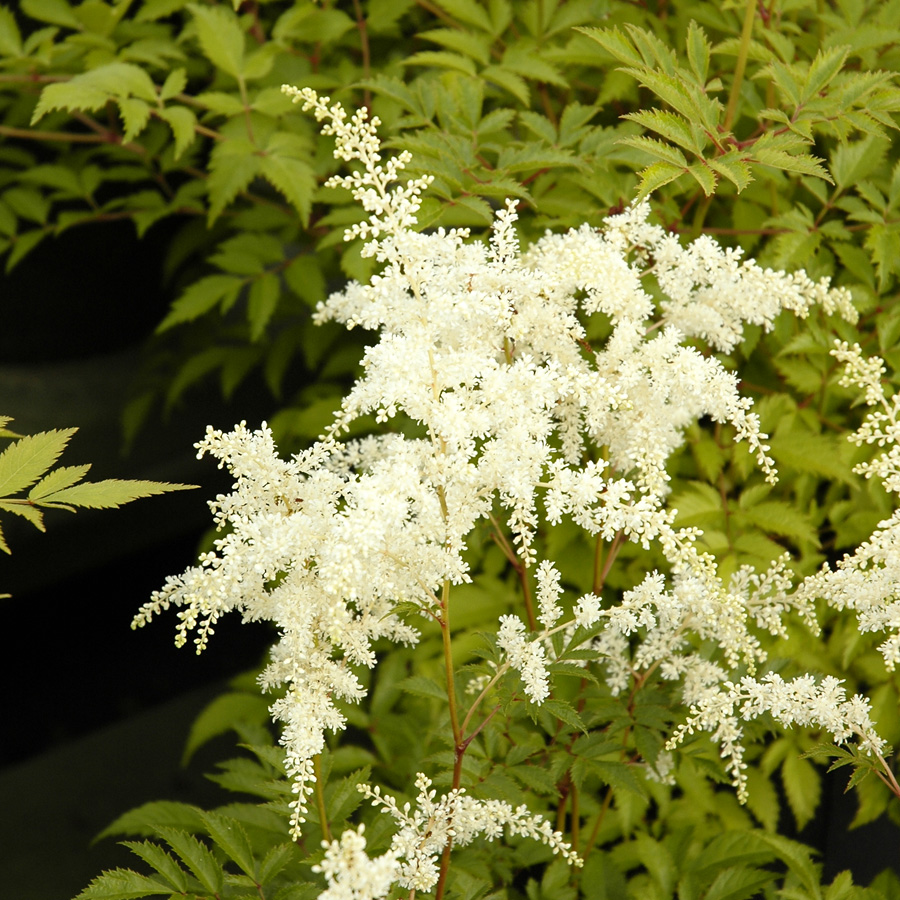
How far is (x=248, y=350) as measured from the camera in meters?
2.21

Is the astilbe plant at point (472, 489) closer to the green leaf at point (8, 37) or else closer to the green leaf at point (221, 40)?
the green leaf at point (221, 40)

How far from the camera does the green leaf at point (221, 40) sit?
169 centimetres

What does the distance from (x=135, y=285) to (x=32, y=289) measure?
315 millimetres

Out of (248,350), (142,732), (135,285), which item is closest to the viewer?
(248,350)

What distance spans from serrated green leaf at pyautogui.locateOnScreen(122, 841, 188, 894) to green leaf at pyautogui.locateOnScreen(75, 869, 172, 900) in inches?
0.4

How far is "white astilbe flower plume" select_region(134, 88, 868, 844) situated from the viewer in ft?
3.03

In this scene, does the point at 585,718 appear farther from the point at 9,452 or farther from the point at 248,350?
the point at 248,350

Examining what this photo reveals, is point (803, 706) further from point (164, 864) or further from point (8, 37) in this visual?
point (8, 37)

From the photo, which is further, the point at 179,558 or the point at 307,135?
the point at 179,558

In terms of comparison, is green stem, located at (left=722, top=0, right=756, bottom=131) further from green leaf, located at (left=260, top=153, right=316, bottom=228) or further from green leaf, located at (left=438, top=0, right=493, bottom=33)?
green leaf, located at (left=260, top=153, right=316, bottom=228)

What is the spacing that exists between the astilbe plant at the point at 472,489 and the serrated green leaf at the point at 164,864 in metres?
0.14

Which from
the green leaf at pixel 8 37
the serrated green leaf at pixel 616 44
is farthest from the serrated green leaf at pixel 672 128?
the green leaf at pixel 8 37

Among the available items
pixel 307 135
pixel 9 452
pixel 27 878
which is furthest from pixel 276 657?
pixel 27 878

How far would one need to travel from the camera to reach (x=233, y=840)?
1.07 m
